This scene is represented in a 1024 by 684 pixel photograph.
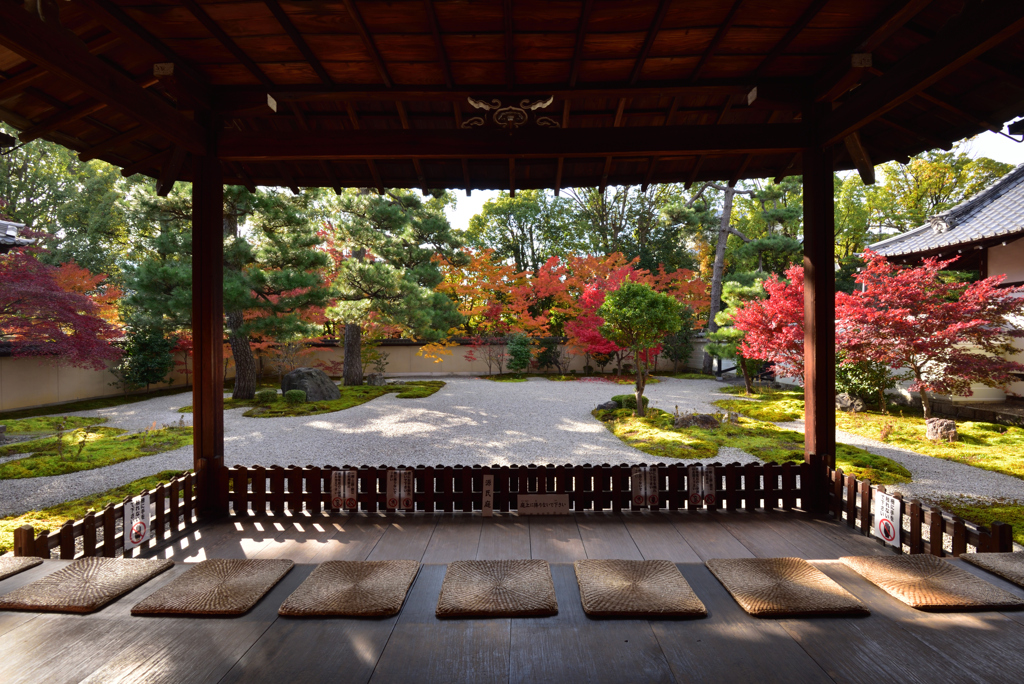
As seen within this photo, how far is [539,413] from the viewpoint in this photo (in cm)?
871

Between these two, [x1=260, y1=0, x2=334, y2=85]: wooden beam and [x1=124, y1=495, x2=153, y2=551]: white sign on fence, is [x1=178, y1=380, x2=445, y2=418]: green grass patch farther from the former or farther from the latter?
[x1=260, y1=0, x2=334, y2=85]: wooden beam

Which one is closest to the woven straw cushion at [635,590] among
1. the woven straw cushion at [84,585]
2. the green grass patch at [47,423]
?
the woven straw cushion at [84,585]

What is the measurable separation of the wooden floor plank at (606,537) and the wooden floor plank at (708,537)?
1.13 ft

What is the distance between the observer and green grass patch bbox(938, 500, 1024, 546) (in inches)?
149

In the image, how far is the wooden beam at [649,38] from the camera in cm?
224

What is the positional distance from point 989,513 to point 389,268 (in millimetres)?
9350

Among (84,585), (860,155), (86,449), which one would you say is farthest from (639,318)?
(86,449)

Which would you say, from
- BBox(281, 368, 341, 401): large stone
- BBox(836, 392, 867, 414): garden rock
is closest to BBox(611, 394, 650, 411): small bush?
BBox(836, 392, 867, 414): garden rock

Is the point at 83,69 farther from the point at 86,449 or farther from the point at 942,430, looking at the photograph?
the point at 942,430

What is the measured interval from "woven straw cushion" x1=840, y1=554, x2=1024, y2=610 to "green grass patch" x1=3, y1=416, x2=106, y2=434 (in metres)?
9.94

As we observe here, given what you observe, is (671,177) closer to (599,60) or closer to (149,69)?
(599,60)

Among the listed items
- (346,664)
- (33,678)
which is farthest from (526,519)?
(33,678)

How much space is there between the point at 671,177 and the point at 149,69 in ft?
12.0

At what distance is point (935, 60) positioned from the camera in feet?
7.42
